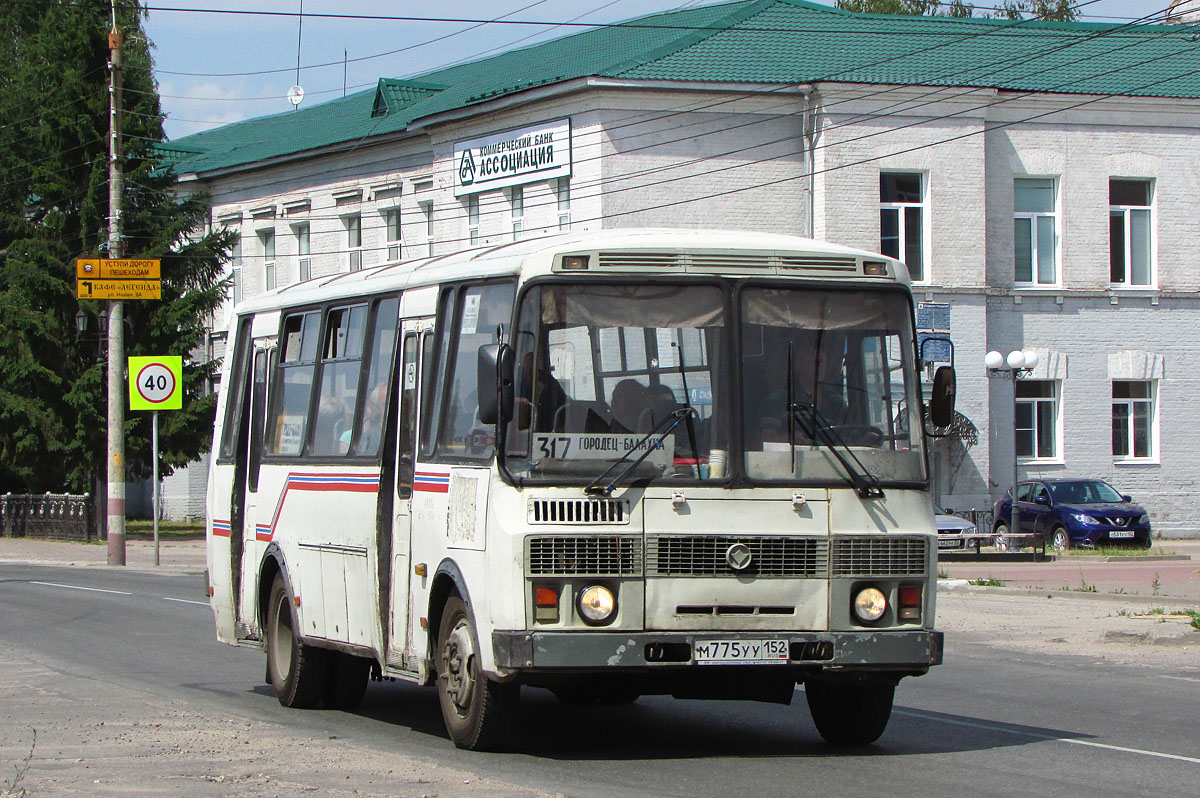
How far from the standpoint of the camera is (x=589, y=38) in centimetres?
4416

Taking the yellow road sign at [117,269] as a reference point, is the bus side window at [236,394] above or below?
below

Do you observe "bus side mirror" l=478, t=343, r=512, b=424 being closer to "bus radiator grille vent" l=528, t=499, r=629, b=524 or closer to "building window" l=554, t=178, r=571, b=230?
"bus radiator grille vent" l=528, t=499, r=629, b=524

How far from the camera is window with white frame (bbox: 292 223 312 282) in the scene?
47.9m

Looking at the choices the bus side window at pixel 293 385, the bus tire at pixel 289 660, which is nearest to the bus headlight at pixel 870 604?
the bus tire at pixel 289 660

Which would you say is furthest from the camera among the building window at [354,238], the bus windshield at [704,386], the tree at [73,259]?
the building window at [354,238]

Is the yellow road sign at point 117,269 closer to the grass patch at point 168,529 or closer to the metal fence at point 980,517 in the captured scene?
the grass patch at point 168,529

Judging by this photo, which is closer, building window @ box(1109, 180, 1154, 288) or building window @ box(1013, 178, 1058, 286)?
building window @ box(1013, 178, 1058, 286)

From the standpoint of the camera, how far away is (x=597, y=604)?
9.00m

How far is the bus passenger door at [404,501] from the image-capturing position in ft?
34.5

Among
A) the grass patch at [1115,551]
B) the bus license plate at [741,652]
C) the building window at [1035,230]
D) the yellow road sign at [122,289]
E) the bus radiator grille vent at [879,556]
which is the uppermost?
the building window at [1035,230]

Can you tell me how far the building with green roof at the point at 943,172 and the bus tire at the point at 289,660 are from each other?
79.9 feet

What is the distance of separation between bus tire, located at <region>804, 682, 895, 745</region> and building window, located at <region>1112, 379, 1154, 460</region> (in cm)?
3174

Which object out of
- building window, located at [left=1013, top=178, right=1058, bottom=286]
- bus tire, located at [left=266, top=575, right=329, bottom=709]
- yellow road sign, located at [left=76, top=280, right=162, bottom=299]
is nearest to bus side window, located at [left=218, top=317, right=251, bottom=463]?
bus tire, located at [left=266, top=575, right=329, bottom=709]

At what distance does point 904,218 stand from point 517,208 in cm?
842
